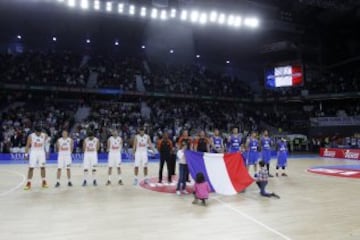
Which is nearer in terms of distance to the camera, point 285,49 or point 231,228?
point 231,228

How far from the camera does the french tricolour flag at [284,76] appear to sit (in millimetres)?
27781

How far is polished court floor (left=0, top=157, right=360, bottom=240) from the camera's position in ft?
18.0

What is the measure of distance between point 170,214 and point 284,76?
78.9ft

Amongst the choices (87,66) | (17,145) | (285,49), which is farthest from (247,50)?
(17,145)

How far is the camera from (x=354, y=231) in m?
5.63

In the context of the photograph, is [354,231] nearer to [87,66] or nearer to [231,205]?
[231,205]

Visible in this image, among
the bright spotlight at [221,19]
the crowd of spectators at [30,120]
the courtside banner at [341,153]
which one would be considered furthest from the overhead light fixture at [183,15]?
the courtside banner at [341,153]

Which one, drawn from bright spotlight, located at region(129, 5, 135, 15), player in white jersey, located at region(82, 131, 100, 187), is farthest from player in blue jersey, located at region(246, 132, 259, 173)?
bright spotlight, located at region(129, 5, 135, 15)

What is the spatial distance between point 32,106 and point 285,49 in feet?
71.7

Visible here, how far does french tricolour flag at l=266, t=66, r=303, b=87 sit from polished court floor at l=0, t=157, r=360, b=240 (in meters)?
18.9

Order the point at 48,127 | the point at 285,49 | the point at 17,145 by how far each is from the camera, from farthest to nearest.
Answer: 1. the point at 285,49
2. the point at 48,127
3. the point at 17,145

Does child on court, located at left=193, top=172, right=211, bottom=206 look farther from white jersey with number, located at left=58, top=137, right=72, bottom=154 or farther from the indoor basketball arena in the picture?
white jersey with number, located at left=58, top=137, right=72, bottom=154

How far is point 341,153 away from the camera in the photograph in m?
23.0

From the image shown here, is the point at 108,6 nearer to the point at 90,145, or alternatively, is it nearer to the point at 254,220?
the point at 90,145
